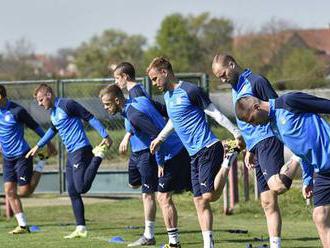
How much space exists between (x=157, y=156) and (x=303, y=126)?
12.2 ft

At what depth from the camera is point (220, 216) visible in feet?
56.9

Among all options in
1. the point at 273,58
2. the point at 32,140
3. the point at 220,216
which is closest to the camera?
the point at 220,216

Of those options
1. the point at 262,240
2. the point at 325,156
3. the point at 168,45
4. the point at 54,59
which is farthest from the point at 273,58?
the point at 54,59

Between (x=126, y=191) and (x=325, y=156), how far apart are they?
11630mm

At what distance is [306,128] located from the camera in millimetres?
8969

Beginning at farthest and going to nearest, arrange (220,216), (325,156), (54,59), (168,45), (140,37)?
(54,59) → (140,37) → (168,45) → (220,216) → (325,156)

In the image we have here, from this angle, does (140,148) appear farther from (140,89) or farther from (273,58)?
(273,58)

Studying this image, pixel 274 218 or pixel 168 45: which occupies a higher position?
pixel 168 45

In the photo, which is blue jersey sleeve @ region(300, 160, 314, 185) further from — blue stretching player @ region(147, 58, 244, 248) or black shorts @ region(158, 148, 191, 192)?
black shorts @ region(158, 148, 191, 192)

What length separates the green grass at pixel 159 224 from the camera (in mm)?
13352

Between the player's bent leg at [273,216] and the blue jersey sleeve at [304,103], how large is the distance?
2108mm

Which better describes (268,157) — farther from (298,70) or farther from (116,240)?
(298,70)

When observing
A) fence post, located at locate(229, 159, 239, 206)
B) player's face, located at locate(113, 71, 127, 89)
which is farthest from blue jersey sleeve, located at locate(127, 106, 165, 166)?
fence post, located at locate(229, 159, 239, 206)

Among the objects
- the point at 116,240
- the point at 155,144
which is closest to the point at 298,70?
the point at 116,240
